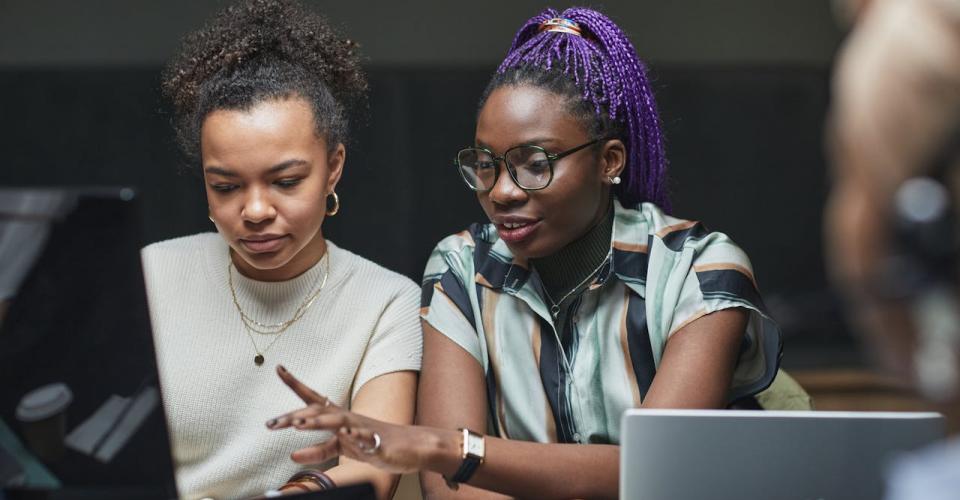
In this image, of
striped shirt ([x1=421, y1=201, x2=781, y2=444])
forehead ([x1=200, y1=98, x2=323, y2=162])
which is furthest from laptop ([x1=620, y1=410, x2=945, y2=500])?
forehead ([x1=200, y1=98, x2=323, y2=162])

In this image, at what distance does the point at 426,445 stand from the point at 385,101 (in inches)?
81.8

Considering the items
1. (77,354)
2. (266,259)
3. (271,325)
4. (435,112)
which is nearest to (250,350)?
(271,325)

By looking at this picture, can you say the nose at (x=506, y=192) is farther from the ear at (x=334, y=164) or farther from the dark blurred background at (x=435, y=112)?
the dark blurred background at (x=435, y=112)

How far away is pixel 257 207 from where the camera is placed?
6.14 feet

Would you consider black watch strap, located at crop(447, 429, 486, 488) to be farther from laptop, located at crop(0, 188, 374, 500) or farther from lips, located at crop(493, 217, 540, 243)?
laptop, located at crop(0, 188, 374, 500)

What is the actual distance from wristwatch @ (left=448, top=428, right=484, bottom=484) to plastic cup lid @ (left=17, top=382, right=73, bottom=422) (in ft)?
2.08

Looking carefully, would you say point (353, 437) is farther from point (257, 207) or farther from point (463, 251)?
point (463, 251)

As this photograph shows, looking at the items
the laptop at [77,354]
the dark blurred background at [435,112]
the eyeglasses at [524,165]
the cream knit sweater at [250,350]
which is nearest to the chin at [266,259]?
the cream knit sweater at [250,350]

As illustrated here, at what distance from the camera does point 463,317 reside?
202 cm

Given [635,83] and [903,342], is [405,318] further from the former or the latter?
[903,342]

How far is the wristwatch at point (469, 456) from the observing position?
1.69 metres

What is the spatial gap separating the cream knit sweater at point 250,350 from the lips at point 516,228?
0.27 meters

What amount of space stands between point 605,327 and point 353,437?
1.88ft

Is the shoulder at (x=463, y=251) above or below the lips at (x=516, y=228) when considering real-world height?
below
